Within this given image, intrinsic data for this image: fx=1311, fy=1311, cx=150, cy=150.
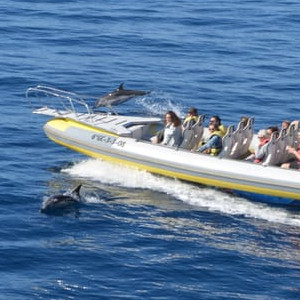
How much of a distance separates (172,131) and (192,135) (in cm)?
65

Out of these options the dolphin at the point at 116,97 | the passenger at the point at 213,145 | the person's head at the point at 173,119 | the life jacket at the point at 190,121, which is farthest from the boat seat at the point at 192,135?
the dolphin at the point at 116,97

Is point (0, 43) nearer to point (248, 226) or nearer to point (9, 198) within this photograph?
point (9, 198)

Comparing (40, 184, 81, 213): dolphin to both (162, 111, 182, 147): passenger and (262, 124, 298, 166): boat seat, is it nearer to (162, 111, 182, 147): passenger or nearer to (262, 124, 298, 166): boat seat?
(162, 111, 182, 147): passenger

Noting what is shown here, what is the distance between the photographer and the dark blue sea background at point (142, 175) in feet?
100

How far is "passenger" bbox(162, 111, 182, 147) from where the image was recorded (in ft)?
122

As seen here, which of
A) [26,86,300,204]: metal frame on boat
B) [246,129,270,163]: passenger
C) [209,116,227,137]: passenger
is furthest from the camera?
[209,116,227,137]: passenger

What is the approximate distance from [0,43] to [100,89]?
30.1ft

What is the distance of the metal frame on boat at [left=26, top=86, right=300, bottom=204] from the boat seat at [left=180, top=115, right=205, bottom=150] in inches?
24.5

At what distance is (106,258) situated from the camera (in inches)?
1246

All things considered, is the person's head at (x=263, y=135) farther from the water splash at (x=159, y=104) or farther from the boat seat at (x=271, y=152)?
the water splash at (x=159, y=104)

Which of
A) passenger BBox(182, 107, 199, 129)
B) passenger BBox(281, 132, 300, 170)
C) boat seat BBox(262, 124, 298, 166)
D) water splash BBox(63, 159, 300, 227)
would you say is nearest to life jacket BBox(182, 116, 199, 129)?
passenger BBox(182, 107, 199, 129)

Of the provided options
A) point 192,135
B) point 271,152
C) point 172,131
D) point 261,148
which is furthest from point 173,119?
point 271,152

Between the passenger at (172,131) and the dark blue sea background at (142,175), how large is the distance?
1093 mm

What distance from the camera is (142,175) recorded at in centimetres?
3744
